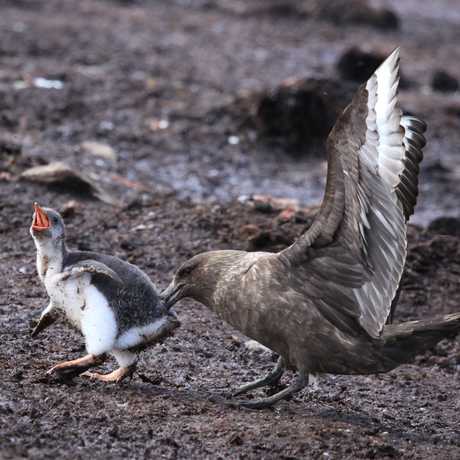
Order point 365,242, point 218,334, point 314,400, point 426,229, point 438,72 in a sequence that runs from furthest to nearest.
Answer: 1. point 438,72
2. point 426,229
3. point 218,334
4. point 314,400
5. point 365,242

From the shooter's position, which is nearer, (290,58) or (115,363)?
(115,363)

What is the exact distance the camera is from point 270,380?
5.52 meters

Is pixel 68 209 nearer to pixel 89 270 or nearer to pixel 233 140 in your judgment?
pixel 89 270

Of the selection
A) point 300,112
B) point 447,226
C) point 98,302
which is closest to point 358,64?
point 300,112

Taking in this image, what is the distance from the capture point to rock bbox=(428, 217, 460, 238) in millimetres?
8453

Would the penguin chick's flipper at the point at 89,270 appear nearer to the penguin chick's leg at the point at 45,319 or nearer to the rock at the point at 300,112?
the penguin chick's leg at the point at 45,319

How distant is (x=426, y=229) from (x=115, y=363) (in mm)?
3582

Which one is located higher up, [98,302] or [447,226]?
[98,302]

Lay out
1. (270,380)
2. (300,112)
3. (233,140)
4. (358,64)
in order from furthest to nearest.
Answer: (358,64) → (233,140) → (300,112) → (270,380)

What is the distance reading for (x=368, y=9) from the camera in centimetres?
1800

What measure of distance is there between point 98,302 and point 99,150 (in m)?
4.83

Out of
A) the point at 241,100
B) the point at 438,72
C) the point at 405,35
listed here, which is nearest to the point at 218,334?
the point at 241,100

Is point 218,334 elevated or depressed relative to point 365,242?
depressed

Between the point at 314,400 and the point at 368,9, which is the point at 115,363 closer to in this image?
the point at 314,400
